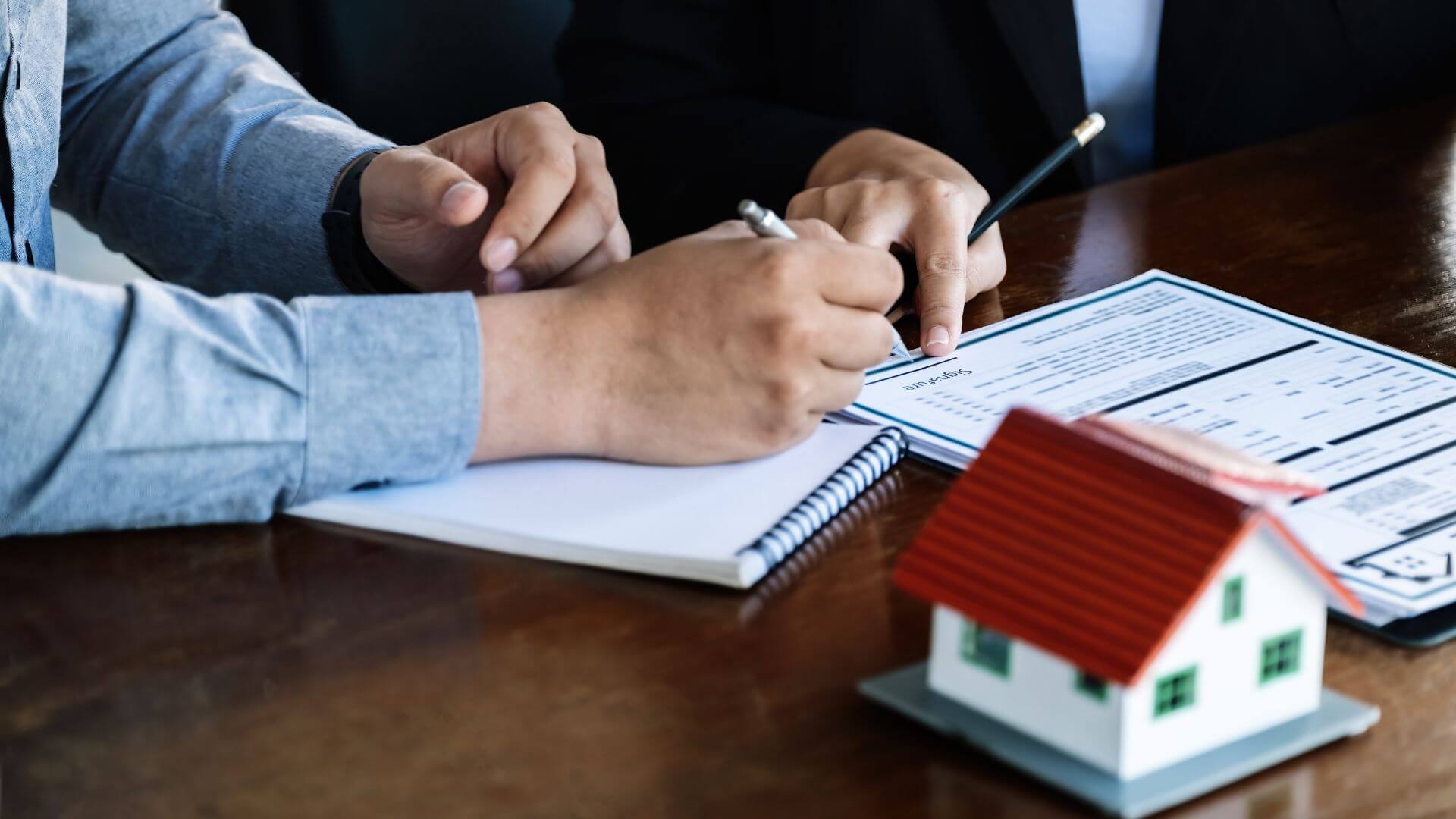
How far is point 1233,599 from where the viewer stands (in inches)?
18.7

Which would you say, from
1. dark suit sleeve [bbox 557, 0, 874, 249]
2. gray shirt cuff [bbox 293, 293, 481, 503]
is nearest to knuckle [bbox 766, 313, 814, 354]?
gray shirt cuff [bbox 293, 293, 481, 503]

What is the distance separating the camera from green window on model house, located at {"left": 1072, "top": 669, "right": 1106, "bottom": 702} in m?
0.46

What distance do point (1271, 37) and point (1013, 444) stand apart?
1.22m

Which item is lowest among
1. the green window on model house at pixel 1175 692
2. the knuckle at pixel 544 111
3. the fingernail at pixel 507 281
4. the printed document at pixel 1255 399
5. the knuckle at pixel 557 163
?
the printed document at pixel 1255 399

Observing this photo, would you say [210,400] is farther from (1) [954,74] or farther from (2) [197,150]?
(1) [954,74]

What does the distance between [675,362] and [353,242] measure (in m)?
0.37

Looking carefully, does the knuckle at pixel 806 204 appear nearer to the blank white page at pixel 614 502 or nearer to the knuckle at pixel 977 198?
the knuckle at pixel 977 198

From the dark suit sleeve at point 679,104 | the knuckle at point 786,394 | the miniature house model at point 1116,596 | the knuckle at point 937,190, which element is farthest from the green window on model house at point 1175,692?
the dark suit sleeve at point 679,104

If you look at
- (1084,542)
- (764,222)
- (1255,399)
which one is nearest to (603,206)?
(764,222)

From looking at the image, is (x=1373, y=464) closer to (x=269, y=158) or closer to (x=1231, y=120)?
(x=269, y=158)

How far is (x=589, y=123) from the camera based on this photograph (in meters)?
1.57

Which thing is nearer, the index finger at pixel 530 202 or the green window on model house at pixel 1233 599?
the green window on model house at pixel 1233 599

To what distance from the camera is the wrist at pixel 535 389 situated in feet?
2.39

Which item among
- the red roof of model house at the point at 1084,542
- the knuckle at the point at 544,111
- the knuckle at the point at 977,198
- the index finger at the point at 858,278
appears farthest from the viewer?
the knuckle at the point at 977,198
